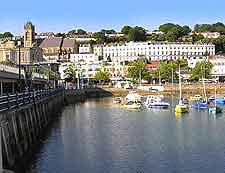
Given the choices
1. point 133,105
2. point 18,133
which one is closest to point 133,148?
point 18,133

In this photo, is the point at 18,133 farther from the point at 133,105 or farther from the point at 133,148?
the point at 133,105

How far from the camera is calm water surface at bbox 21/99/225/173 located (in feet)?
120

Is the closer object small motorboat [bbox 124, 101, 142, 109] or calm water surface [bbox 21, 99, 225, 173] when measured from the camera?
calm water surface [bbox 21, 99, 225, 173]

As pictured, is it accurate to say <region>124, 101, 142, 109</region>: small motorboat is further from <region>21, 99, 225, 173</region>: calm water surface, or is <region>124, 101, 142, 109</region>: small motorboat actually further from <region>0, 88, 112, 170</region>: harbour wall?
<region>0, 88, 112, 170</region>: harbour wall

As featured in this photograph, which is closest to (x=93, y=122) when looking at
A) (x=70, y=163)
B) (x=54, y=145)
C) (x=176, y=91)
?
(x=54, y=145)

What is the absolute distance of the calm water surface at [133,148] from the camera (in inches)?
1439

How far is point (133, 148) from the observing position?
45.1 m

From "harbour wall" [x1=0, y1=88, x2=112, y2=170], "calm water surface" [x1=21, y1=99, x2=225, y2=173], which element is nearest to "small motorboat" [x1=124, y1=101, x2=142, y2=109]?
"calm water surface" [x1=21, y1=99, x2=225, y2=173]

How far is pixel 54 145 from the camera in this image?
155 ft

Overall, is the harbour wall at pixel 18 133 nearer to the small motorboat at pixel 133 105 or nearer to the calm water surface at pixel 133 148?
the calm water surface at pixel 133 148

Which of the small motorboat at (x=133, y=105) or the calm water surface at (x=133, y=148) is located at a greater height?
the small motorboat at (x=133, y=105)

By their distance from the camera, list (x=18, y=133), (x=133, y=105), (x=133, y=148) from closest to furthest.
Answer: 1. (x=18, y=133)
2. (x=133, y=148)
3. (x=133, y=105)

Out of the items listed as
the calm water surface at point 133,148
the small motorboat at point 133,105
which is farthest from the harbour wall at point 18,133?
the small motorboat at point 133,105

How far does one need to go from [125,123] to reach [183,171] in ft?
111
